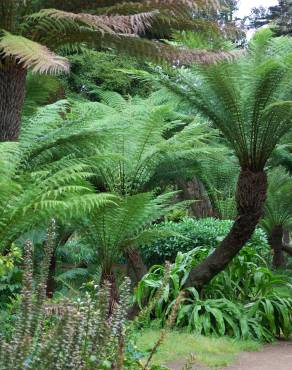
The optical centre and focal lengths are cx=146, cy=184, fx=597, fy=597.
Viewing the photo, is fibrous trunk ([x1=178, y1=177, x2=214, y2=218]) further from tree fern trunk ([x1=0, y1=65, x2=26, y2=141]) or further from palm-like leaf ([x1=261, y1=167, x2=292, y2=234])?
tree fern trunk ([x1=0, y1=65, x2=26, y2=141])

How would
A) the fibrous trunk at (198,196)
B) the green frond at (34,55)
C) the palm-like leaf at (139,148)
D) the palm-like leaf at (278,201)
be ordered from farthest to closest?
1. the fibrous trunk at (198,196)
2. the palm-like leaf at (278,201)
3. the palm-like leaf at (139,148)
4. the green frond at (34,55)

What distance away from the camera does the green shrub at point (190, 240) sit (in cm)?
813

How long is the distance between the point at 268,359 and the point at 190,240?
339 cm

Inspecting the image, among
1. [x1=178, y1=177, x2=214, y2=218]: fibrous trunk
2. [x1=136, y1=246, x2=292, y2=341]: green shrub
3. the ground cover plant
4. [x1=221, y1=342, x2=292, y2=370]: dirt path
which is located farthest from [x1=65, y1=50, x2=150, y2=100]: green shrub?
[x1=221, y1=342, x2=292, y2=370]: dirt path

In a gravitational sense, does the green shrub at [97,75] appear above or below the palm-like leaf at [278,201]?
above

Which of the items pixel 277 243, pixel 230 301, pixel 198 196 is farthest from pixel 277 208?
pixel 230 301

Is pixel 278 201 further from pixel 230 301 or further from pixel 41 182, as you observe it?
pixel 41 182

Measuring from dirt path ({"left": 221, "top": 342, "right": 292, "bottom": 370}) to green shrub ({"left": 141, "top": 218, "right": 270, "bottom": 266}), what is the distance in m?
2.54

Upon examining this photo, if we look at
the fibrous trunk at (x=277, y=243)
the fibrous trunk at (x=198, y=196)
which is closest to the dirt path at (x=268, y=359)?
the fibrous trunk at (x=198, y=196)

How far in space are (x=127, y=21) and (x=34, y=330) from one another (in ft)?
7.71

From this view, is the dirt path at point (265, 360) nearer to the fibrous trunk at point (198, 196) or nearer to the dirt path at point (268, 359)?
the dirt path at point (268, 359)

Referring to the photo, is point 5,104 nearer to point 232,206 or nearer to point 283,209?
point 232,206

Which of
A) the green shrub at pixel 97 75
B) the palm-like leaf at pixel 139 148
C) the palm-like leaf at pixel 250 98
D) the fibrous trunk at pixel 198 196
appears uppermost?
the green shrub at pixel 97 75

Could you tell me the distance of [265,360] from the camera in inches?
193
